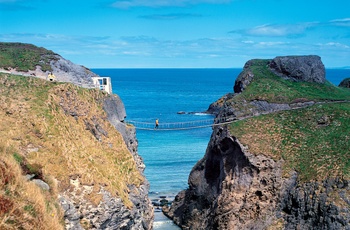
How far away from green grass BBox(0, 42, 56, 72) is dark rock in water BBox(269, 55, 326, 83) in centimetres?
3137

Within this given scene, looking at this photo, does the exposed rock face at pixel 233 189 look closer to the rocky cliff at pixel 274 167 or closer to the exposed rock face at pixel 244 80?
the rocky cliff at pixel 274 167

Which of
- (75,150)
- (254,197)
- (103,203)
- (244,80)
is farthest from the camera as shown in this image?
(244,80)

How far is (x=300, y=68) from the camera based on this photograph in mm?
70812

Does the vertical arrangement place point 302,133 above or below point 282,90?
below

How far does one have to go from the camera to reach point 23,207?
23.5 meters

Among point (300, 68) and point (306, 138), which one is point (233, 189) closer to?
point (306, 138)

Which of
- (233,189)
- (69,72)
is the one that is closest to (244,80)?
(233,189)

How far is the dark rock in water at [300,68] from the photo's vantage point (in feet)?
231

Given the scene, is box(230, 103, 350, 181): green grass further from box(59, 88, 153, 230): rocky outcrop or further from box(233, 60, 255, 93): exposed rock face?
box(59, 88, 153, 230): rocky outcrop

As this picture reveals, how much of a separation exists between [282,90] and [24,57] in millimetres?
31689

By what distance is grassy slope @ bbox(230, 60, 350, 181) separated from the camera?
50219mm

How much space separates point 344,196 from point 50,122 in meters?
26.3

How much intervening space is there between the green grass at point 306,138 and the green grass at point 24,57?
873 inches

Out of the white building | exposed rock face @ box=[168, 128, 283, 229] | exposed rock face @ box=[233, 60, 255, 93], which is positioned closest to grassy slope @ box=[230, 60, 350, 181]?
exposed rock face @ box=[168, 128, 283, 229]
